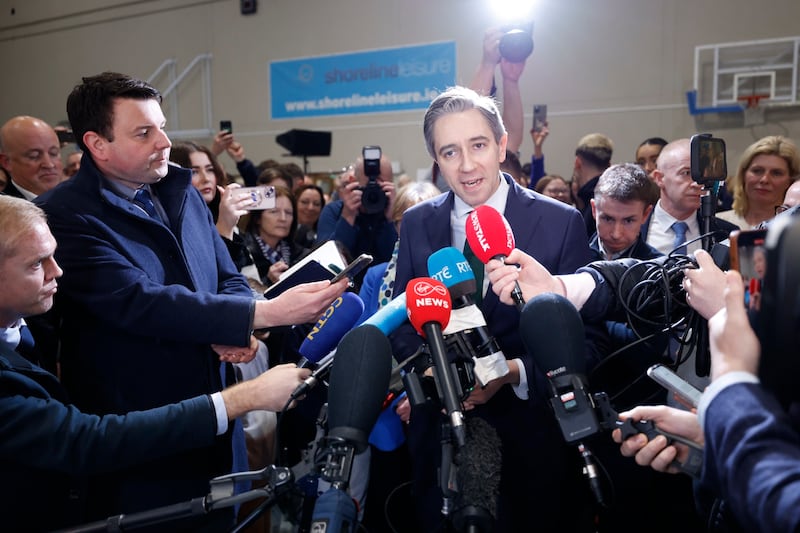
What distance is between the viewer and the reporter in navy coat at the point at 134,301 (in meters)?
1.50

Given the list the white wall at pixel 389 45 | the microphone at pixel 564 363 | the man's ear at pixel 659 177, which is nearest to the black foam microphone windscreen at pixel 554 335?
the microphone at pixel 564 363

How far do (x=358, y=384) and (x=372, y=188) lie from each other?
2.28 meters

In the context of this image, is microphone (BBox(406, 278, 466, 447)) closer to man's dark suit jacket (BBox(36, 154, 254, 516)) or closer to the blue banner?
man's dark suit jacket (BBox(36, 154, 254, 516))

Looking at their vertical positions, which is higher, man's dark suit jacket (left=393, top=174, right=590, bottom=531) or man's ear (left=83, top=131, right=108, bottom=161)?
man's ear (left=83, top=131, right=108, bottom=161)

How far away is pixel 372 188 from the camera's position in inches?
125

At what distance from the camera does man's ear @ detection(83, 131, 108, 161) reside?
161 centimetres

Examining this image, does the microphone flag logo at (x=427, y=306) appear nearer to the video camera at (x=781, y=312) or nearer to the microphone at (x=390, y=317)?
the microphone at (x=390, y=317)

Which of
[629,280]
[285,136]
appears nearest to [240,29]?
[285,136]

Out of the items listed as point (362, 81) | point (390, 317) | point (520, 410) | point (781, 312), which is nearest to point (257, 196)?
point (520, 410)

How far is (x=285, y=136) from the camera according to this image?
20.1ft

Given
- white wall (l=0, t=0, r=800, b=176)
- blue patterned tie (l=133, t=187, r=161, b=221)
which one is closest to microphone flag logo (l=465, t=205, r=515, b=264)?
blue patterned tie (l=133, t=187, r=161, b=221)

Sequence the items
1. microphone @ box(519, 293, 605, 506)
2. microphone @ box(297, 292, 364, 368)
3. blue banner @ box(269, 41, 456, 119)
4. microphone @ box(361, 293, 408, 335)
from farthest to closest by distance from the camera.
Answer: blue banner @ box(269, 41, 456, 119) → microphone @ box(297, 292, 364, 368) → microphone @ box(361, 293, 408, 335) → microphone @ box(519, 293, 605, 506)

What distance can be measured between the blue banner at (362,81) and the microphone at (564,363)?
6.34 metres

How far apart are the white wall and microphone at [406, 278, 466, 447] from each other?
19.9 feet
